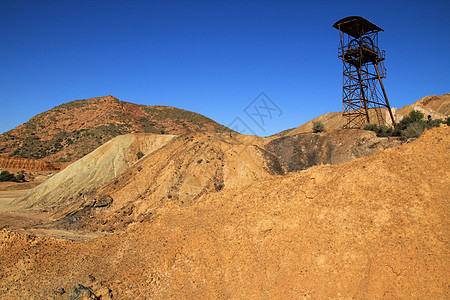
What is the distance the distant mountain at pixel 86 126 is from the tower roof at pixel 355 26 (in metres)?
30.9

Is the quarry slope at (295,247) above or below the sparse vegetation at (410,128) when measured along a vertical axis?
below

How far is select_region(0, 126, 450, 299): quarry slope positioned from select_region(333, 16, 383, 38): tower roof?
13.5 m

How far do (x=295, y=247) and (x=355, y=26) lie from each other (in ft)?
59.4

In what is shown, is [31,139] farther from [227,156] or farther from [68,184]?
[227,156]

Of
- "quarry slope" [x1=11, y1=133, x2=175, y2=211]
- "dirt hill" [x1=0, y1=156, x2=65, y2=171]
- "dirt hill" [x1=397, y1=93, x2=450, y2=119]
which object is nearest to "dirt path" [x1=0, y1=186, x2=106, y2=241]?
"quarry slope" [x1=11, y1=133, x2=175, y2=211]

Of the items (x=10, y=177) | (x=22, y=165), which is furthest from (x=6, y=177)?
(x=22, y=165)

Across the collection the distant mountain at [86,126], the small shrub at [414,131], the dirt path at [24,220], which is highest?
the distant mountain at [86,126]

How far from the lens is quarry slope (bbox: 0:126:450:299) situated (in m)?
6.45

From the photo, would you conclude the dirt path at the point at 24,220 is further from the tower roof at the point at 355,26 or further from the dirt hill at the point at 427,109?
the dirt hill at the point at 427,109

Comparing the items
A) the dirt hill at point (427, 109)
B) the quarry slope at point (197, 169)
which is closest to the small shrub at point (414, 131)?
the quarry slope at point (197, 169)

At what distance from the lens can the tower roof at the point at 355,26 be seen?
19281 millimetres

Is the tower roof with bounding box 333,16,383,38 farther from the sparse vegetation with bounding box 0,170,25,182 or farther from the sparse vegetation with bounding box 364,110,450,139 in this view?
the sparse vegetation with bounding box 0,170,25,182

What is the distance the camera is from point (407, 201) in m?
7.28

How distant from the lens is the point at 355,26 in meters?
19.7
